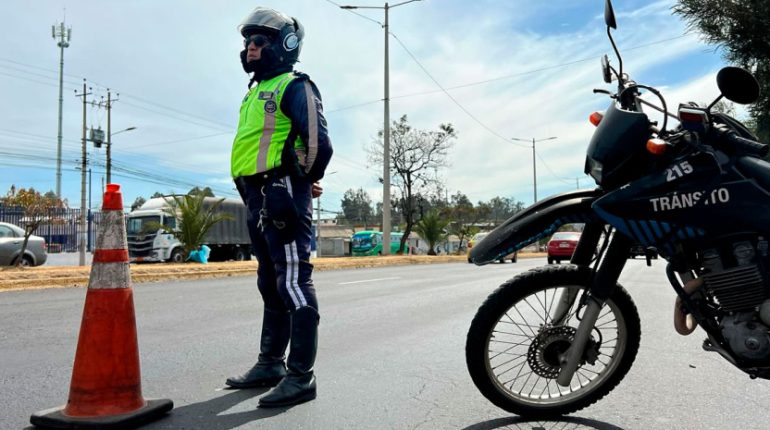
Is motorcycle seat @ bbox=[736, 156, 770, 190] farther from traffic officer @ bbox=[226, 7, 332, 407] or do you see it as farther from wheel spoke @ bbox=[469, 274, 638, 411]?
traffic officer @ bbox=[226, 7, 332, 407]

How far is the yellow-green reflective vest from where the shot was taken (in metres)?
3.08

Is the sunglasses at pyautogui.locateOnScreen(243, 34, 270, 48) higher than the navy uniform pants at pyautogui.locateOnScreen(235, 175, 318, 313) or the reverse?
higher

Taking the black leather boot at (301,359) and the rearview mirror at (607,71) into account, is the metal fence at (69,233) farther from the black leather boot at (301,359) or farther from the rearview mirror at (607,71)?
the rearview mirror at (607,71)

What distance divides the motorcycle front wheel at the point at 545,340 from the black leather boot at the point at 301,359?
34.0 inches

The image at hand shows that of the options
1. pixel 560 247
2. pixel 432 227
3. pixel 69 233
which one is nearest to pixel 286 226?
pixel 560 247

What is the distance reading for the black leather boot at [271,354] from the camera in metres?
3.30

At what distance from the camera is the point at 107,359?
2.68 meters

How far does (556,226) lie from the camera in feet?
8.27

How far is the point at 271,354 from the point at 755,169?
254cm

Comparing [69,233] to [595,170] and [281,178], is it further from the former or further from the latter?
[595,170]

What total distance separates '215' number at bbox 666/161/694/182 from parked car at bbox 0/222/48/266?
16.3m

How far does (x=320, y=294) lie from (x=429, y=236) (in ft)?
86.2

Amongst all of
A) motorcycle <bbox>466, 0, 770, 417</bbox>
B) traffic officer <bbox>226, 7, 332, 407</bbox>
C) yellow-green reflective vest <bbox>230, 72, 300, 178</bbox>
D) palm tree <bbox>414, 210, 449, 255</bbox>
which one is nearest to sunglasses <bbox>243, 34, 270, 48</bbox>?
traffic officer <bbox>226, 7, 332, 407</bbox>

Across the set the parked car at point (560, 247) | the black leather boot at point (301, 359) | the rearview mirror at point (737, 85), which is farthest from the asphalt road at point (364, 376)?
the parked car at point (560, 247)
